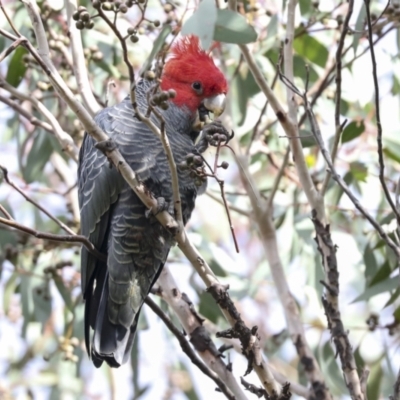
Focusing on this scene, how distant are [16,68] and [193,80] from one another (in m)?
0.70

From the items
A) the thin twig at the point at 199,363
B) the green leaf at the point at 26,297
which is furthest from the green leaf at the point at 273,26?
the green leaf at the point at 26,297

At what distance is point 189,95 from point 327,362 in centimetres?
132

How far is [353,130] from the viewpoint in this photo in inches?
119

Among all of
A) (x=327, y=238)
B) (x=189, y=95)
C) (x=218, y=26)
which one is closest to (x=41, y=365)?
(x=189, y=95)

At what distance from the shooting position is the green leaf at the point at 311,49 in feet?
10.9

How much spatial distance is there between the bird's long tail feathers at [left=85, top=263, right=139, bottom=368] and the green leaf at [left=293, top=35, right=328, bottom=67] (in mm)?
1321

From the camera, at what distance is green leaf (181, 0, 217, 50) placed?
193cm

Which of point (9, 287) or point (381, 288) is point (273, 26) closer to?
point (381, 288)

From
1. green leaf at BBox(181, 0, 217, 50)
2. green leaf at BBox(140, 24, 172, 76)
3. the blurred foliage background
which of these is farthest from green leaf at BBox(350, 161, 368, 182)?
green leaf at BBox(181, 0, 217, 50)

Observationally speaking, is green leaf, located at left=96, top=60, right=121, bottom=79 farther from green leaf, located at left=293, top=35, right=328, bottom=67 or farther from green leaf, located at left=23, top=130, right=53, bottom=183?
green leaf, located at left=293, top=35, right=328, bottom=67

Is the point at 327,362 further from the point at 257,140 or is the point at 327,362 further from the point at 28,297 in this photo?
the point at 28,297

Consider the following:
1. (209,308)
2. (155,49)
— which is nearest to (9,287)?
(209,308)

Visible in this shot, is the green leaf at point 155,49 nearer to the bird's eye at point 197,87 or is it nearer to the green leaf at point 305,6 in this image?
the bird's eye at point 197,87

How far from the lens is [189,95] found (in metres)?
3.05
